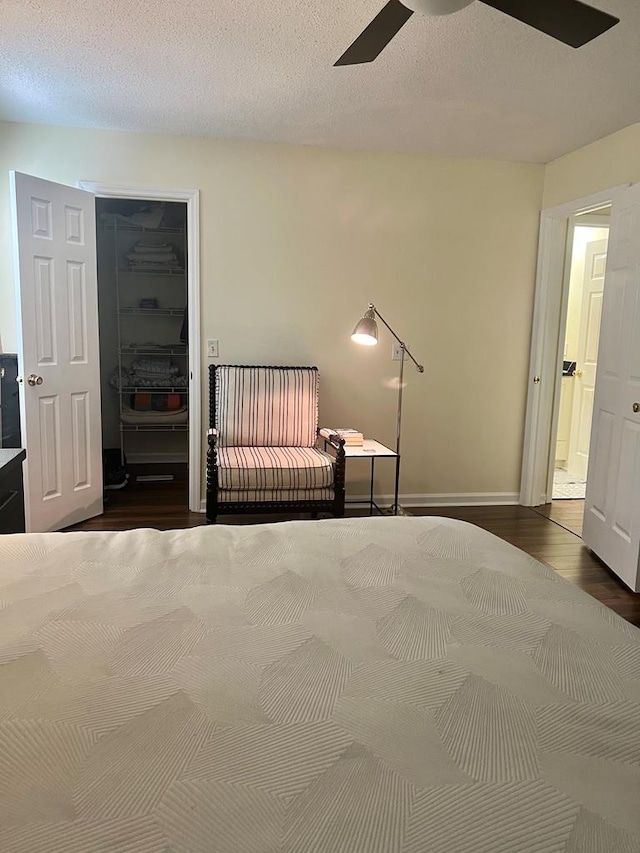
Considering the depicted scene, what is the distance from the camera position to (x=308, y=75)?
2852 mm

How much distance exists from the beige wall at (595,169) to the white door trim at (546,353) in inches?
5.2

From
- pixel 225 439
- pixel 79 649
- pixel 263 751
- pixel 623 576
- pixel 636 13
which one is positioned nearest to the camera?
pixel 263 751

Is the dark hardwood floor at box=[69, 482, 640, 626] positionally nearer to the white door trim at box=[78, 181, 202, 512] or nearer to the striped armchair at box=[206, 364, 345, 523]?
the white door trim at box=[78, 181, 202, 512]

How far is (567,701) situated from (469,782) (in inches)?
10.4

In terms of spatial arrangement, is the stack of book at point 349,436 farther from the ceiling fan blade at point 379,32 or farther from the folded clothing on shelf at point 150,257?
the folded clothing on shelf at point 150,257

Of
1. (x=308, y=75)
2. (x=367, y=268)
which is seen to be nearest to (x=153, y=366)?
(x=367, y=268)

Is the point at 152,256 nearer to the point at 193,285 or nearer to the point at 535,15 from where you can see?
the point at 193,285

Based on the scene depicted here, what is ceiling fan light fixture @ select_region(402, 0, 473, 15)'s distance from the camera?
163 cm

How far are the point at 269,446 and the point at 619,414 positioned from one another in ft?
6.79

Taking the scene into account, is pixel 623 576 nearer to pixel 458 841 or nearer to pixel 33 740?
pixel 458 841

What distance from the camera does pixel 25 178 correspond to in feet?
10.8

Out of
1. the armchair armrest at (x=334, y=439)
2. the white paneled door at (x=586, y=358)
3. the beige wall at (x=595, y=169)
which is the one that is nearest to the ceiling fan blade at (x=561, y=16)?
the beige wall at (x=595, y=169)

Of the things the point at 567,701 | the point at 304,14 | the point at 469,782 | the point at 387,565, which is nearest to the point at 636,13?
the point at 304,14

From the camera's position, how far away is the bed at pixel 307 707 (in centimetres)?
73
